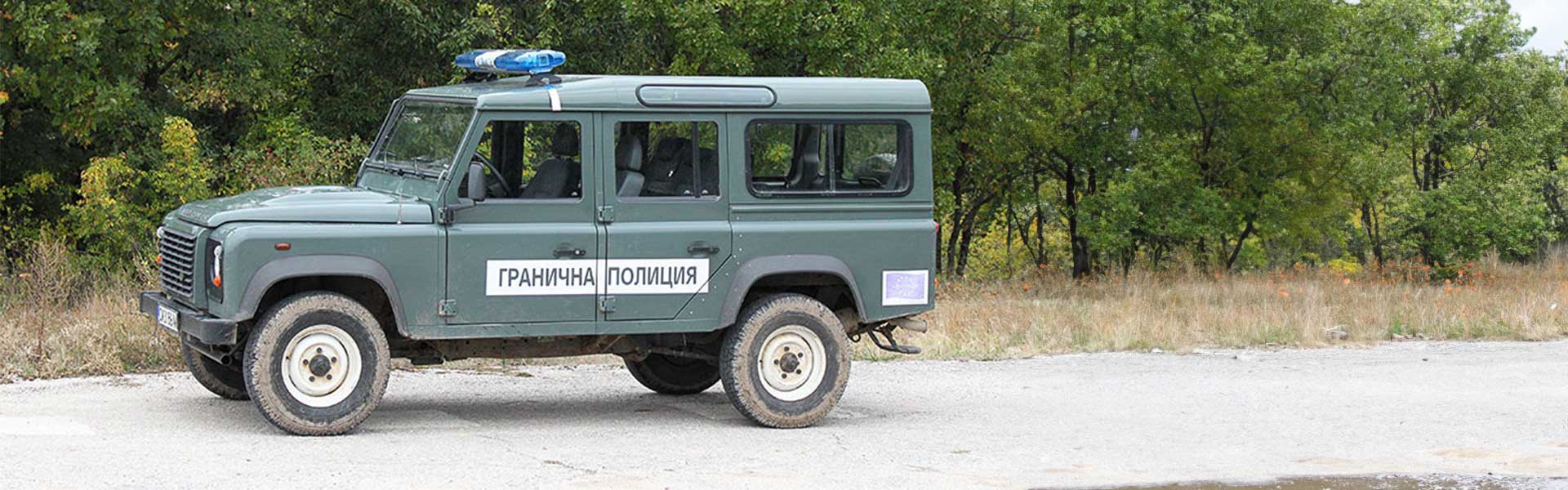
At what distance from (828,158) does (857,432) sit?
59.4 inches

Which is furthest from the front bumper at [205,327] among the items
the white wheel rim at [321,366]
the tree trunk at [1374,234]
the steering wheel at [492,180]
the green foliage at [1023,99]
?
the tree trunk at [1374,234]

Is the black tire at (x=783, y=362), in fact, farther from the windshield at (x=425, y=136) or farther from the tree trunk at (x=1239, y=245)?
the tree trunk at (x=1239, y=245)

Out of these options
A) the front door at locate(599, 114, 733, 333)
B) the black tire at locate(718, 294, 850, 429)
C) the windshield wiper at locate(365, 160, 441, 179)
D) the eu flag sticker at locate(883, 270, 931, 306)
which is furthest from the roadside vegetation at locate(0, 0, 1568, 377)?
the windshield wiper at locate(365, 160, 441, 179)

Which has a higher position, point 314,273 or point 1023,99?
point 1023,99

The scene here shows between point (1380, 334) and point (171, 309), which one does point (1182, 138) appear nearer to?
point (1380, 334)

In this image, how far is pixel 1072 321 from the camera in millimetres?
15625

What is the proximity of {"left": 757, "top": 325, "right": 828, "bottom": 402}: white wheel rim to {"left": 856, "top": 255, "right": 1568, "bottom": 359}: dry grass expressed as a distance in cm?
328

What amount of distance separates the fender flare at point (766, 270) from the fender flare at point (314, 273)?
5.68 ft

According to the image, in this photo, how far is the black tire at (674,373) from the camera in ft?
36.1

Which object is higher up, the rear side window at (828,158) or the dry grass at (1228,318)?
the rear side window at (828,158)

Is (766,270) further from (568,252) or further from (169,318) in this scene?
(169,318)

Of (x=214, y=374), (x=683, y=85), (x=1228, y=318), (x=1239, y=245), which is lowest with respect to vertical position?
(x=1239, y=245)

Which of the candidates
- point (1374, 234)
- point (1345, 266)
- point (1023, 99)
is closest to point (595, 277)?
point (1023, 99)

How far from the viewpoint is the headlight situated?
8.48m
